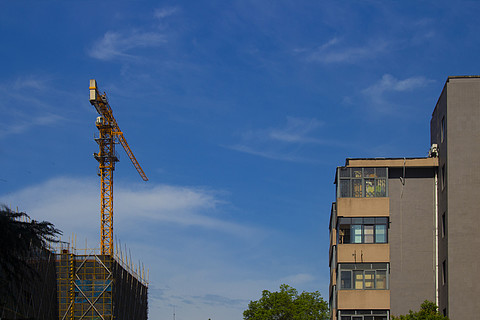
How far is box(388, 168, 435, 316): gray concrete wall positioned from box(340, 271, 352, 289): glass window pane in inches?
121

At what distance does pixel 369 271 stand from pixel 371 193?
5.84m

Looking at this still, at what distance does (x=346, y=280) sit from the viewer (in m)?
58.8

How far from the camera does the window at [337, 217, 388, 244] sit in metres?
58.9

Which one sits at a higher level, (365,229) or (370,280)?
(365,229)

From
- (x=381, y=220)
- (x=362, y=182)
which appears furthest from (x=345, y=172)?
(x=381, y=220)

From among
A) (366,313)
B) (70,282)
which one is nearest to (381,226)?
(366,313)

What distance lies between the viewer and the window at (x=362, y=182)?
196ft

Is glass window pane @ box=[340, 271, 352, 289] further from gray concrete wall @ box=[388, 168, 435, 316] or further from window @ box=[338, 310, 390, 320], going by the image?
gray concrete wall @ box=[388, 168, 435, 316]

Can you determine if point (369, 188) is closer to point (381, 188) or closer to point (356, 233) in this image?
point (381, 188)

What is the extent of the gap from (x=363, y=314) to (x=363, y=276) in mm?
2755

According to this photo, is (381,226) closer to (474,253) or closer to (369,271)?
(369,271)

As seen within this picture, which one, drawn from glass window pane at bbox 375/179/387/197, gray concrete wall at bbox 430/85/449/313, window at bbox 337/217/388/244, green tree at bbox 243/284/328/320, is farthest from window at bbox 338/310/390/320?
green tree at bbox 243/284/328/320

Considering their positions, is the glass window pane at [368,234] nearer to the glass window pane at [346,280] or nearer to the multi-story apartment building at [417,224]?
the multi-story apartment building at [417,224]

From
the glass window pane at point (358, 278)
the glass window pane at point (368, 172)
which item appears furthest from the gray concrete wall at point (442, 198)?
the glass window pane at point (358, 278)
